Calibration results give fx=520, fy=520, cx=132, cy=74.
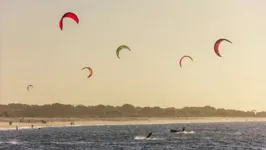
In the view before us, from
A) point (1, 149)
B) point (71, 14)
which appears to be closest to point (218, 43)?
point (71, 14)

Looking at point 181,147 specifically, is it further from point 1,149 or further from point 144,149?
point 1,149

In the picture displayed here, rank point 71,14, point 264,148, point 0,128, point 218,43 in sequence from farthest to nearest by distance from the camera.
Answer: point 0,128
point 264,148
point 218,43
point 71,14

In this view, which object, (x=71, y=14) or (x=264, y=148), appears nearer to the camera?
(x=71, y=14)

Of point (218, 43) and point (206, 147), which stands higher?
point (218, 43)

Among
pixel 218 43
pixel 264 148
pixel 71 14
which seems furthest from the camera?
pixel 264 148

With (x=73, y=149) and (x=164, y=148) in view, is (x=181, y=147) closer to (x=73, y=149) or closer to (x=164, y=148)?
(x=164, y=148)

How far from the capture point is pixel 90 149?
57.5 m

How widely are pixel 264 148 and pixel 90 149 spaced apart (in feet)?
66.3

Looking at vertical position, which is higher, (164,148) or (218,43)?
(218,43)

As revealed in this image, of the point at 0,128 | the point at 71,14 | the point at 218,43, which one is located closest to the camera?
the point at 71,14

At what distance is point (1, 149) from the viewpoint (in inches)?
2255

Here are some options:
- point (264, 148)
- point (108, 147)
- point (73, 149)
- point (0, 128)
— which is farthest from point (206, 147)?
point (0, 128)

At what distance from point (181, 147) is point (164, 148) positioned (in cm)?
275

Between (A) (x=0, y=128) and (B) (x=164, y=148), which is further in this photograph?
(A) (x=0, y=128)
